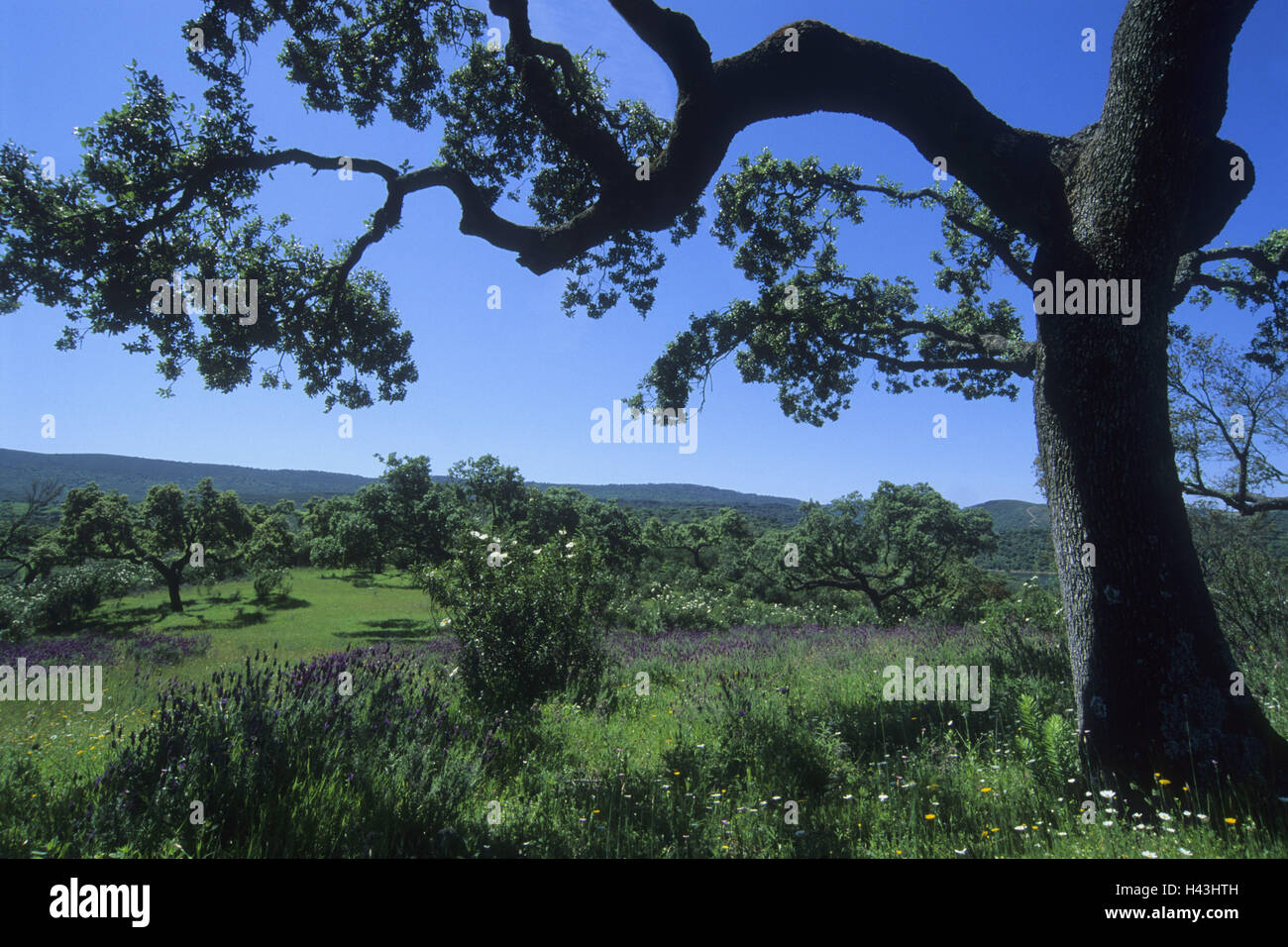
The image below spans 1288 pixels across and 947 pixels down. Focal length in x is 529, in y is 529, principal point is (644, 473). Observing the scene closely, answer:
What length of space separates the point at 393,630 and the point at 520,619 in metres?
24.4

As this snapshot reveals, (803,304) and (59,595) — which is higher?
(803,304)

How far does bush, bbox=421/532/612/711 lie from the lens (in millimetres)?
7453

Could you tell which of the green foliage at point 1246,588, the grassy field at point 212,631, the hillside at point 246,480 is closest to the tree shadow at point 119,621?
the grassy field at point 212,631

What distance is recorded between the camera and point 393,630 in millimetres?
28141

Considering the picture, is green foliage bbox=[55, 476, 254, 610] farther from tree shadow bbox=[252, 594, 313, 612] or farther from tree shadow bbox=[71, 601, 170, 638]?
tree shadow bbox=[252, 594, 313, 612]

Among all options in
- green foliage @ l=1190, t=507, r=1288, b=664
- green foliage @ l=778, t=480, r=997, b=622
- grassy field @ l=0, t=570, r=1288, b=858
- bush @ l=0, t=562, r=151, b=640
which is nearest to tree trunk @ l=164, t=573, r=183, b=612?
bush @ l=0, t=562, r=151, b=640

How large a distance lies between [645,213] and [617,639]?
10633mm

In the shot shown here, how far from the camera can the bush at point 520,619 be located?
745 centimetres

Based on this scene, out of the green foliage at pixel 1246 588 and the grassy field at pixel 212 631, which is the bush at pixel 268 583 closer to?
the grassy field at pixel 212 631

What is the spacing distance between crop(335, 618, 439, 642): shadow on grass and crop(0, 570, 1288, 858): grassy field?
20.1 meters

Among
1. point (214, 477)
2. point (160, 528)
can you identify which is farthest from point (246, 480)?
point (160, 528)

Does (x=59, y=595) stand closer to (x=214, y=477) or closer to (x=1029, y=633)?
(x=1029, y=633)
